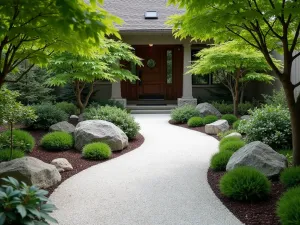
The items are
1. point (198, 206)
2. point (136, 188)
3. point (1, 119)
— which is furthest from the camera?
point (1, 119)

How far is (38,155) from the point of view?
24.3 feet

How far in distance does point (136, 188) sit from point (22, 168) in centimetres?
181

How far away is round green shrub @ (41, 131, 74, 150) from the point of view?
7.84m

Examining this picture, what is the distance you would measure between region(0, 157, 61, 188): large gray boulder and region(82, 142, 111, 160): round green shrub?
1.70m

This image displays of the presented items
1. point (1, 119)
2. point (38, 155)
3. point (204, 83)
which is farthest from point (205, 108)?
point (1, 119)

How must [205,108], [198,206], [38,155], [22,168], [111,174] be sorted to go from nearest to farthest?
1. [198,206]
2. [22,168]
3. [111,174]
4. [38,155]
5. [205,108]

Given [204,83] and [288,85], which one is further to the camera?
[204,83]

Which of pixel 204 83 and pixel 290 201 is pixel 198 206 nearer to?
pixel 290 201

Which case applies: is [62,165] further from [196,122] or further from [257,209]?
[196,122]

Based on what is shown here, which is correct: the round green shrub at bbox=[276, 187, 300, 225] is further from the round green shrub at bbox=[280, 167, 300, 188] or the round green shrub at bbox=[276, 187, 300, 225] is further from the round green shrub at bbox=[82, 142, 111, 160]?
the round green shrub at bbox=[82, 142, 111, 160]

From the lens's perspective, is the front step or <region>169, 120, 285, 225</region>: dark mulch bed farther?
the front step

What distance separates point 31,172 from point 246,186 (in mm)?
3187

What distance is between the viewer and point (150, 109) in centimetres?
1605

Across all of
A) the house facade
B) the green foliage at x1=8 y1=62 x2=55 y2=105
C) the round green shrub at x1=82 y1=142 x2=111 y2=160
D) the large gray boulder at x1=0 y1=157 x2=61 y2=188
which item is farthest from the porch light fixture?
the large gray boulder at x1=0 y1=157 x2=61 y2=188
